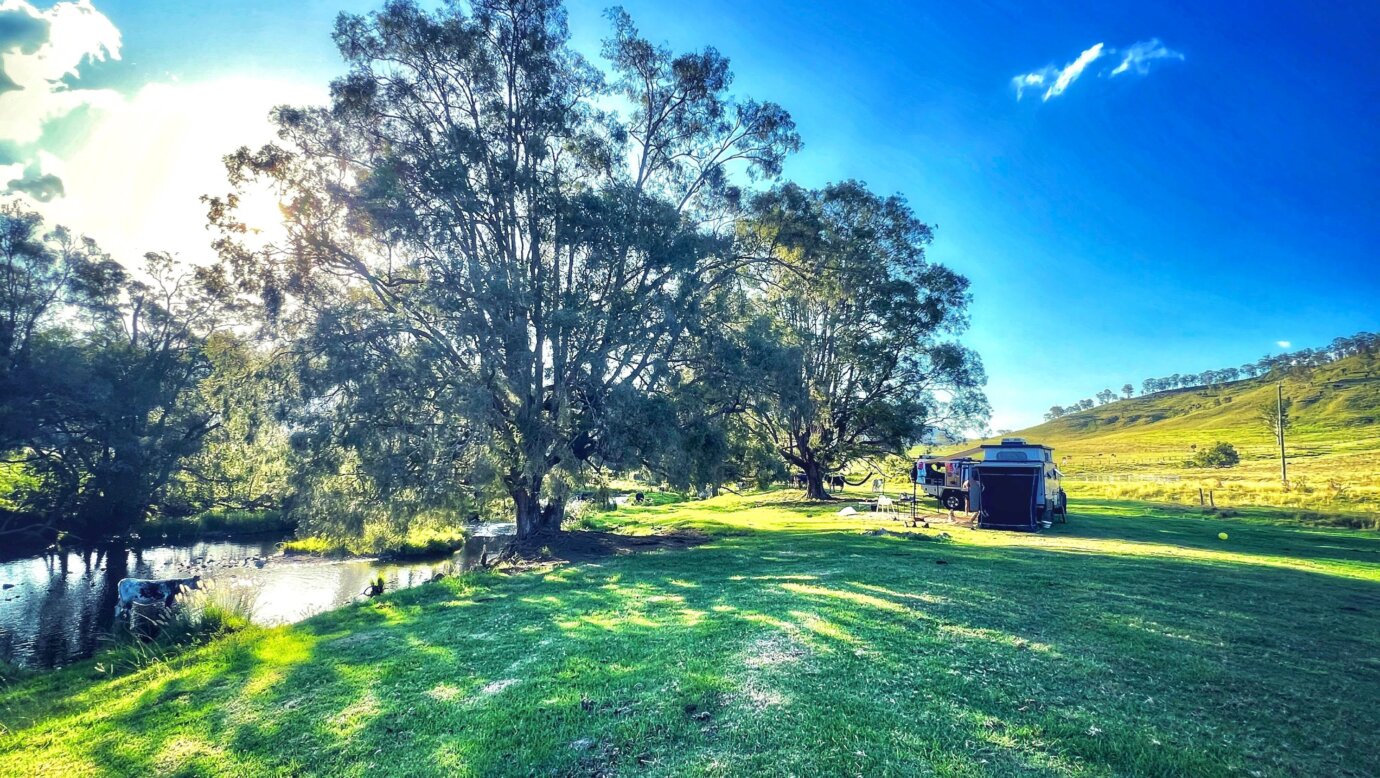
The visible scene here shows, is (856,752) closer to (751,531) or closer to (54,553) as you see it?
(751,531)

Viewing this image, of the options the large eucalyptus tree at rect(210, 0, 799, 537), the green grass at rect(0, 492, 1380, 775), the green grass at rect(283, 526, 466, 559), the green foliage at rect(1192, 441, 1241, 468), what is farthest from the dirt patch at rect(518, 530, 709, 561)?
the green foliage at rect(1192, 441, 1241, 468)

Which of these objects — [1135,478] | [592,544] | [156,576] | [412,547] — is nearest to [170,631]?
[592,544]

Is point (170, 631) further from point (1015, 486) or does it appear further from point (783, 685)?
point (1015, 486)

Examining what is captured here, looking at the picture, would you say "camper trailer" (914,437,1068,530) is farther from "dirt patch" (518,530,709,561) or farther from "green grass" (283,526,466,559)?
"green grass" (283,526,466,559)

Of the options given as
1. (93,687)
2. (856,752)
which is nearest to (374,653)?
(93,687)

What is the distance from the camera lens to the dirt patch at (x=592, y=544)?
15.6 meters

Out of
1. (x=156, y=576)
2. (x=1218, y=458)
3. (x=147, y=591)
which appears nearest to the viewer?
(x=147, y=591)

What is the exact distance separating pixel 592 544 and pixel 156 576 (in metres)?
17.5

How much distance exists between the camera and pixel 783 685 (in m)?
4.95

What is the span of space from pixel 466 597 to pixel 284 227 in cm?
1224

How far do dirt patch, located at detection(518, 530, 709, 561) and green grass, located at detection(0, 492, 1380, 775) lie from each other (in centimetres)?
522

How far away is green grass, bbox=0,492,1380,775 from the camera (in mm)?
3916

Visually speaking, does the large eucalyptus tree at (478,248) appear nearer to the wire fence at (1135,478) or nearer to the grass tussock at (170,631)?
the grass tussock at (170,631)

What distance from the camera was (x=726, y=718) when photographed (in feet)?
14.4
